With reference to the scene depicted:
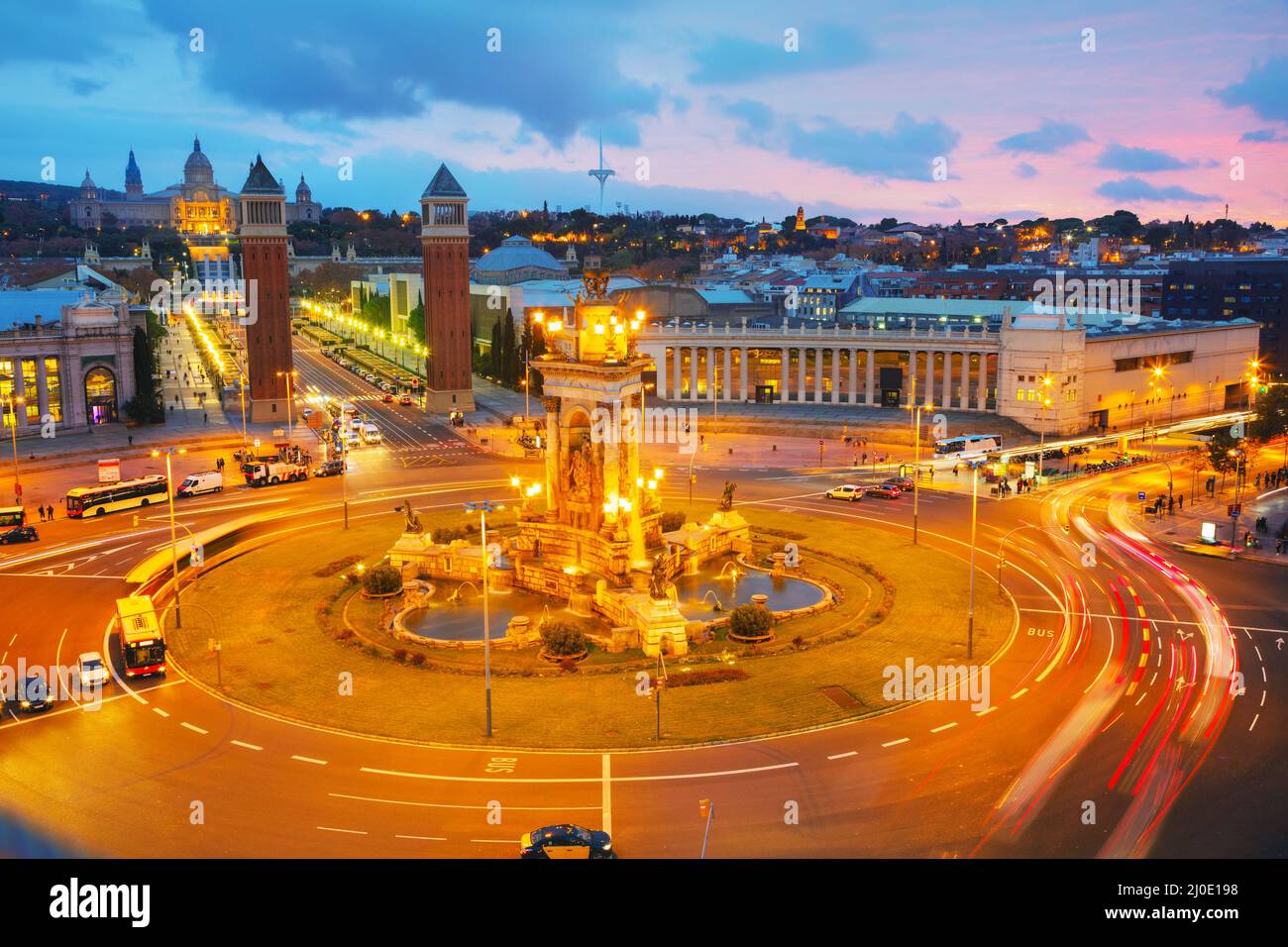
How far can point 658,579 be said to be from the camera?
2178 inches

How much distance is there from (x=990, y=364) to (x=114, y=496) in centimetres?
9538

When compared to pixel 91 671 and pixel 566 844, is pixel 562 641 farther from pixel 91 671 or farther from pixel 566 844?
pixel 91 671

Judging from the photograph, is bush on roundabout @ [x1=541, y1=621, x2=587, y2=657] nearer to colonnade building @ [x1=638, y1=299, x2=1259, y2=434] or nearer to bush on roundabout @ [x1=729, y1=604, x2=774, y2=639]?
bush on roundabout @ [x1=729, y1=604, x2=774, y2=639]

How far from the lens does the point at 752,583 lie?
59.7m

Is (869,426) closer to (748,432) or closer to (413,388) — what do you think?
(748,432)

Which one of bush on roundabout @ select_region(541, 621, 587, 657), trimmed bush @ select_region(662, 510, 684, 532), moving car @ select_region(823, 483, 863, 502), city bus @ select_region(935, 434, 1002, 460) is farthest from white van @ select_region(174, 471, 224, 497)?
city bus @ select_region(935, 434, 1002, 460)

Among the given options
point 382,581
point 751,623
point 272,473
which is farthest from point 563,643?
point 272,473

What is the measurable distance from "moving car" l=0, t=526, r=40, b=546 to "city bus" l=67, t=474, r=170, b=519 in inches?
269

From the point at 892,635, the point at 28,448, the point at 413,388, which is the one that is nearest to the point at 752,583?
the point at 892,635

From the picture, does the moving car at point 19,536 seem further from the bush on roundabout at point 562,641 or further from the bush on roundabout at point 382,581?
the bush on roundabout at point 562,641

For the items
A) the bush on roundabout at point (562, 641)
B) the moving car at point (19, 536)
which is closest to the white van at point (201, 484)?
the moving car at point (19, 536)

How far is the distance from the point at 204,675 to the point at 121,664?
4313mm

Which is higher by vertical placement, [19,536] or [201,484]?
[201,484]

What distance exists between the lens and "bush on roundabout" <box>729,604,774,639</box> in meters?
49.0
